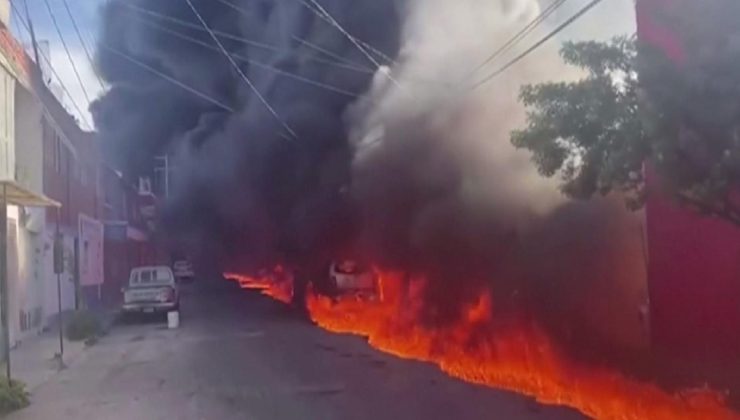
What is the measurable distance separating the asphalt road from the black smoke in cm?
758

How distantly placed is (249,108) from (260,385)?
68.0ft

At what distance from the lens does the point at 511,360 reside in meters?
18.3

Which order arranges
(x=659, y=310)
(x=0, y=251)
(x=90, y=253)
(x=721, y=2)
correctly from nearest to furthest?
1. (x=721, y=2)
2. (x=659, y=310)
3. (x=0, y=251)
4. (x=90, y=253)

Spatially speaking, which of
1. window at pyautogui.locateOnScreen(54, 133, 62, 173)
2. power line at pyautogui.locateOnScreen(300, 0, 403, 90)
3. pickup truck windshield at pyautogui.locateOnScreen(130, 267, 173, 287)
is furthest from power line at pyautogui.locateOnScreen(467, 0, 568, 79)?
pickup truck windshield at pyautogui.locateOnScreen(130, 267, 173, 287)

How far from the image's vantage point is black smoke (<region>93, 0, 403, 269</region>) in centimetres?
3203

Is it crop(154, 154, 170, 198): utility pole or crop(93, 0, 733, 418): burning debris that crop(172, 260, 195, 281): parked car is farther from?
crop(154, 154, 170, 198): utility pole

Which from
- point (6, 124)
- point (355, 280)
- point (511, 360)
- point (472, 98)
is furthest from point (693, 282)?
point (355, 280)

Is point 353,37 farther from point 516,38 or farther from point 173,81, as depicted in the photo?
point 173,81

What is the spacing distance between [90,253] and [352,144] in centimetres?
1303

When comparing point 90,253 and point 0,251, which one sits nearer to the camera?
point 0,251

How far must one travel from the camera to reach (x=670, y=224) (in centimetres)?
1639

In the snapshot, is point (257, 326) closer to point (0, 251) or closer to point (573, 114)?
point (0, 251)

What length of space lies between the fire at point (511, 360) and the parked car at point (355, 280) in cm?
Answer: 133

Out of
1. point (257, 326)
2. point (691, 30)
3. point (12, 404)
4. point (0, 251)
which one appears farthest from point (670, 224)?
point (257, 326)
